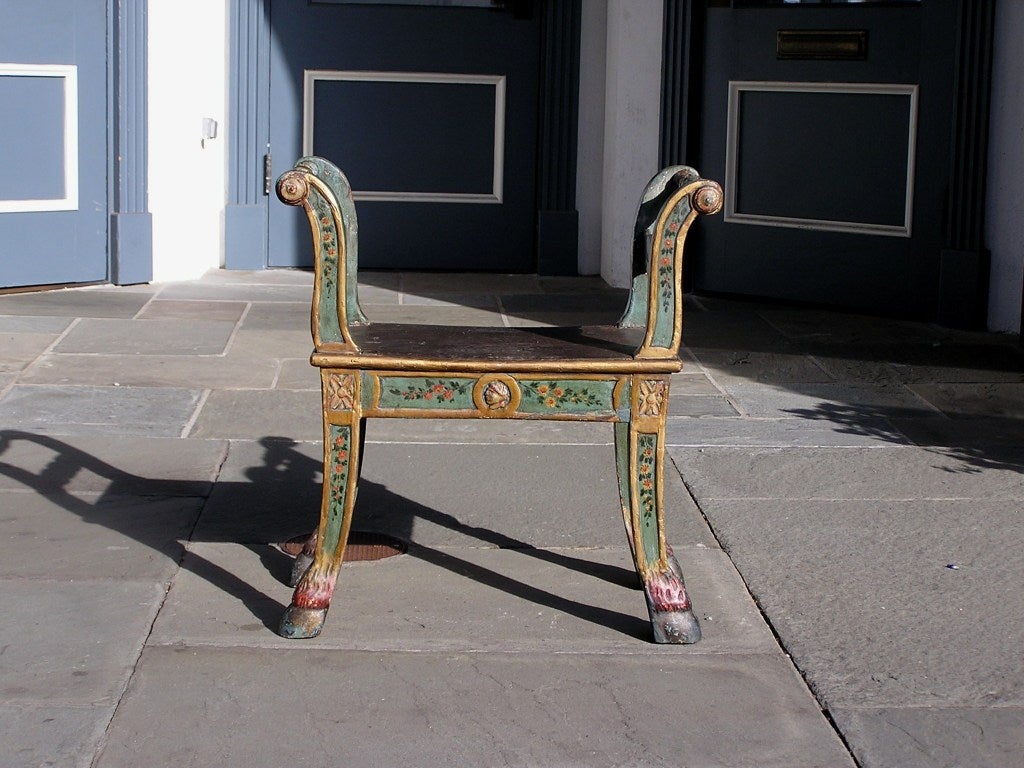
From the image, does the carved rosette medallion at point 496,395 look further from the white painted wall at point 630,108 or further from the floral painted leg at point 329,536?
the white painted wall at point 630,108

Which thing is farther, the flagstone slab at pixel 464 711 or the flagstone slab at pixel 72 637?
the flagstone slab at pixel 72 637

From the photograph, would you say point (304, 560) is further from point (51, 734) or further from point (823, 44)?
point (823, 44)

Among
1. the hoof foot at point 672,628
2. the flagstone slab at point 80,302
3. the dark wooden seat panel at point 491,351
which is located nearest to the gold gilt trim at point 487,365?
the dark wooden seat panel at point 491,351

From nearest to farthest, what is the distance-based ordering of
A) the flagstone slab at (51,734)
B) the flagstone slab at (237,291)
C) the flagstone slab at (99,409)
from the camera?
the flagstone slab at (51,734), the flagstone slab at (99,409), the flagstone slab at (237,291)

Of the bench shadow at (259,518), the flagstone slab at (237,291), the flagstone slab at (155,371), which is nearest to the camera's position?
the bench shadow at (259,518)

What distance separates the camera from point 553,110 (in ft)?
27.5

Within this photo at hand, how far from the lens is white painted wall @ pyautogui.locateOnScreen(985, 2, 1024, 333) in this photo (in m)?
6.84

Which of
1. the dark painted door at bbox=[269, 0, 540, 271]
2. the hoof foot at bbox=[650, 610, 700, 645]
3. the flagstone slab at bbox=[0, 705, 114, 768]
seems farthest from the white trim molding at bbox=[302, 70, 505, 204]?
the flagstone slab at bbox=[0, 705, 114, 768]

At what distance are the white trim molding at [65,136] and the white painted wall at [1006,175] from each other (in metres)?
4.49

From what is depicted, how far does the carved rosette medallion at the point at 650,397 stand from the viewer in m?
3.33

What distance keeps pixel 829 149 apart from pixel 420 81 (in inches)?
92.7

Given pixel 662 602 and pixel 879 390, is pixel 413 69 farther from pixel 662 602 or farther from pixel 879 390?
pixel 662 602

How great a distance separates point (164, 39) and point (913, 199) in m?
3.94

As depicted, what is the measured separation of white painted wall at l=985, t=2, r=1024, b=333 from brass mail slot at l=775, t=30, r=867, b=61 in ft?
2.32
